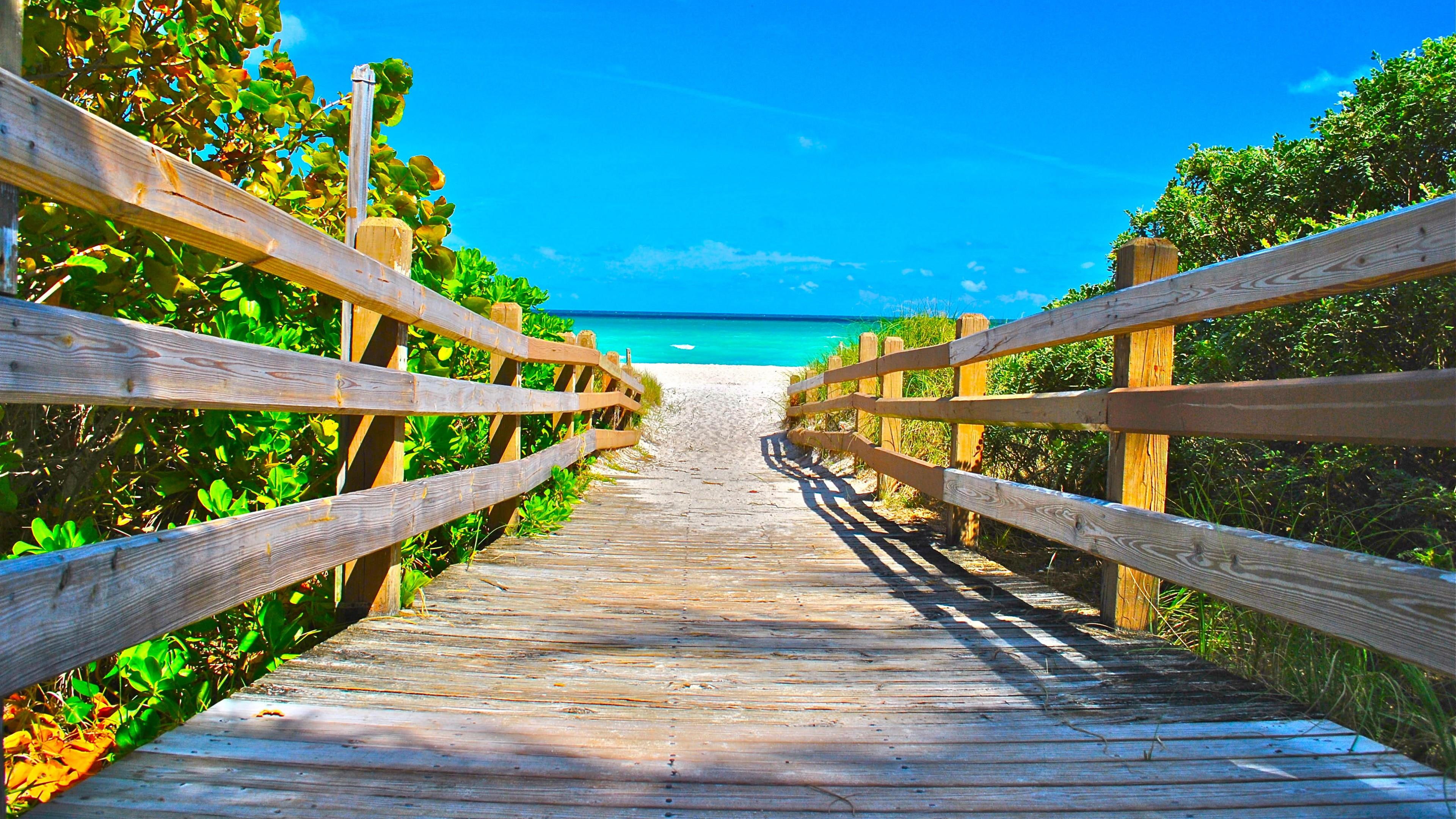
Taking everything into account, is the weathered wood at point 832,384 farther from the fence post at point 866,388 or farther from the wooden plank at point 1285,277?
the wooden plank at point 1285,277

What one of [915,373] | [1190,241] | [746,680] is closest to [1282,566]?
[746,680]

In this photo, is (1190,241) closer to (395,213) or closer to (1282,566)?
(1282,566)

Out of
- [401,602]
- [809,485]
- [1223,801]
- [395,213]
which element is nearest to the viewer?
[1223,801]

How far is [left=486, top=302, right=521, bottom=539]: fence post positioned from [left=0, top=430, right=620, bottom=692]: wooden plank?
177cm

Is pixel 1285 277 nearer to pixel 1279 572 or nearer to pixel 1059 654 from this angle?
pixel 1279 572

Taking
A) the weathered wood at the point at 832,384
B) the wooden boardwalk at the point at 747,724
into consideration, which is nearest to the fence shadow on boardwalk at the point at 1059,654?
the wooden boardwalk at the point at 747,724

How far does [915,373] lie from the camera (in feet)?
28.8

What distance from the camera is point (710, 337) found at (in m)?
79.9

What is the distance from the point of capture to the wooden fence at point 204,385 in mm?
1403

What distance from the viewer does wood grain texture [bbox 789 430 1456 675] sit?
5.56 ft

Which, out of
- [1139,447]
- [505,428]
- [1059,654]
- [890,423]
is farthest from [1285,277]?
[890,423]

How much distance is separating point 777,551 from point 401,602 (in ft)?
7.34

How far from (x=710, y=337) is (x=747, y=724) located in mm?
78072

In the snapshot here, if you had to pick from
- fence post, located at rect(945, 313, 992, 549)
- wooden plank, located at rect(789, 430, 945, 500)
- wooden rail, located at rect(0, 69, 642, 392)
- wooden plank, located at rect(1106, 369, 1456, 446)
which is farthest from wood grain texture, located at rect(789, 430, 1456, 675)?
wooden rail, located at rect(0, 69, 642, 392)
